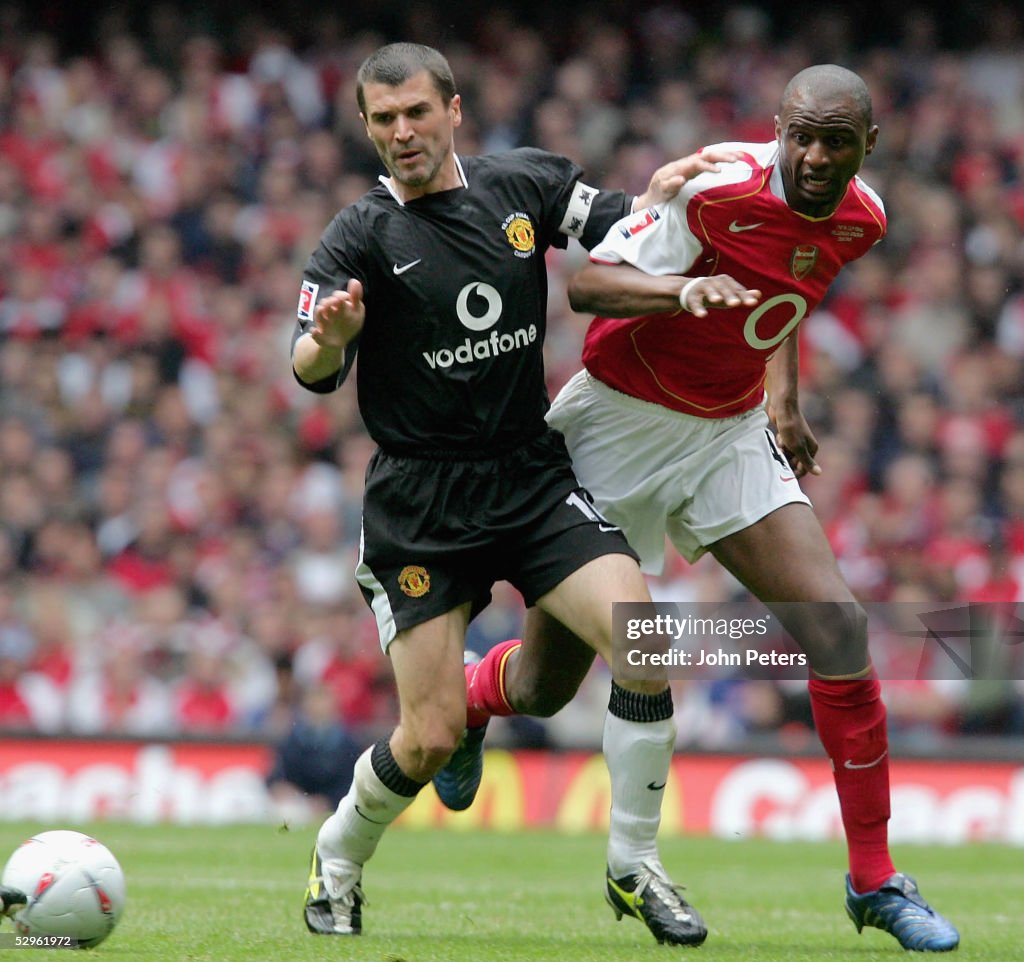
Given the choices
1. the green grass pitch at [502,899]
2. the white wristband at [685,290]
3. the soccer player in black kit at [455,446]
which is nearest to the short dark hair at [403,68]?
the soccer player in black kit at [455,446]

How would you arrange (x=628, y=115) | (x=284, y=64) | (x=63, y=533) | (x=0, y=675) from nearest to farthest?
(x=0, y=675), (x=63, y=533), (x=628, y=115), (x=284, y=64)

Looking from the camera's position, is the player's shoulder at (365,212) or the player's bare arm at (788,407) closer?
the player's shoulder at (365,212)

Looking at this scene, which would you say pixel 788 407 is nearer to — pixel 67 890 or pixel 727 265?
pixel 727 265

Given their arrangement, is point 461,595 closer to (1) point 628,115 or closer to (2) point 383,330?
(2) point 383,330

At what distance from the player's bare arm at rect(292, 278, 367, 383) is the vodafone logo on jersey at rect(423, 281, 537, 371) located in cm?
32

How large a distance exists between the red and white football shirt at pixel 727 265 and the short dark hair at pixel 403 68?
2.20 feet

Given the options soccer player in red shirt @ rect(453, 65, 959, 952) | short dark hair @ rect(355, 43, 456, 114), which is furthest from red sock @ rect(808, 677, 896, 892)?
short dark hair @ rect(355, 43, 456, 114)

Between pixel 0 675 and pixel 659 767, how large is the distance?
9147 millimetres

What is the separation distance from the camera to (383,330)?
218 inches

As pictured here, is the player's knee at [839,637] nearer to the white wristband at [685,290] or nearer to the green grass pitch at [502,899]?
the green grass pitch at [502,899]

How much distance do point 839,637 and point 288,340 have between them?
10.6m

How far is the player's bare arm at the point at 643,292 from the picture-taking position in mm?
4988

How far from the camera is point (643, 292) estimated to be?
5.27m

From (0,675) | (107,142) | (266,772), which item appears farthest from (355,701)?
(107,142)
